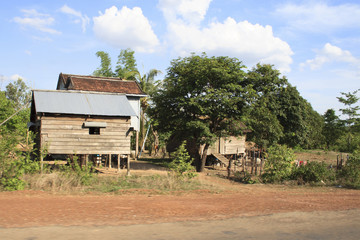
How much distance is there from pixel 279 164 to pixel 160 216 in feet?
39.7

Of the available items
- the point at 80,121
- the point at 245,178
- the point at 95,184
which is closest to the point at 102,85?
the point at 80,121

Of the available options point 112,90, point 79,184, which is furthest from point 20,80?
point 79,184

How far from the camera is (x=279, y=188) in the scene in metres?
17.8

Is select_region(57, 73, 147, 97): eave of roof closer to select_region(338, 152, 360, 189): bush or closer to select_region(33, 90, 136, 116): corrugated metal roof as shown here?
select_region(33, 90, 136, 116): corrugated metal roof

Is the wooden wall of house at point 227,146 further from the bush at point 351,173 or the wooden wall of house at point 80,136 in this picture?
the wooden wall of house at point 80,136

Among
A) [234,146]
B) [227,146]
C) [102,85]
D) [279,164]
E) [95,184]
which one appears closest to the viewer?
[95,184]

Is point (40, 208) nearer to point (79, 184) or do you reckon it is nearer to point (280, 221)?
point (79, 184)

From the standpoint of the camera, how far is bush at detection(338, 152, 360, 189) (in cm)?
1873

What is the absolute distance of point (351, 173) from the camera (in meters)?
19.2

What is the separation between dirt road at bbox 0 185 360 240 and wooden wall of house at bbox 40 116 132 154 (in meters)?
5.90

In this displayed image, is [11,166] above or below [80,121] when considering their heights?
below

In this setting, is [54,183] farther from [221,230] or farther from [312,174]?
[312,174]

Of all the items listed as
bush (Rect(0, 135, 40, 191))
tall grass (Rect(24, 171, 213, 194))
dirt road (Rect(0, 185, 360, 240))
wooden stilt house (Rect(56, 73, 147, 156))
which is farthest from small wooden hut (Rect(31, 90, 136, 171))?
dirt road (Rect(0, 185, 360, 240))

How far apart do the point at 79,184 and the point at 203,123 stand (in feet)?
34.5
